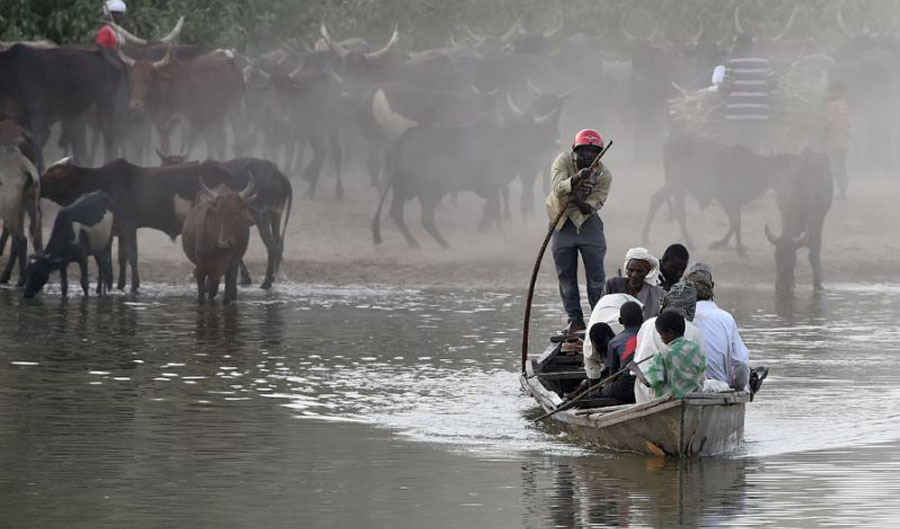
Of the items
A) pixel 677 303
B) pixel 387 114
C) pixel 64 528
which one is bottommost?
pixel 64 528

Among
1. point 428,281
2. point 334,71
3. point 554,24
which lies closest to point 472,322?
point 428,281

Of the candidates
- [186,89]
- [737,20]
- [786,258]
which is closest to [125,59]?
[186,89]

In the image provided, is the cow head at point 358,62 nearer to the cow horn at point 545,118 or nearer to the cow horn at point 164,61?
the cow horn at point 545,118

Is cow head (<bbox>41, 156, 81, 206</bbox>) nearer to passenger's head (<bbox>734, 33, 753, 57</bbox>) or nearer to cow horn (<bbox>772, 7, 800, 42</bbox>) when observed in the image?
passenger's head (<bbox>734, 33, 753, 57</bbox>)

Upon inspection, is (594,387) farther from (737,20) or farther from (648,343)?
(737,20)

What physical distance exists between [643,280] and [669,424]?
2.03 meters

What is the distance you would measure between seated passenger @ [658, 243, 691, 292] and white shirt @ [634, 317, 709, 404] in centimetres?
118

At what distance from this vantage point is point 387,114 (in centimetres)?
3638

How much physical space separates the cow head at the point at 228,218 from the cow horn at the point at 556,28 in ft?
69.9

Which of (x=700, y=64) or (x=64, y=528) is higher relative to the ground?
(x=700, y=64)

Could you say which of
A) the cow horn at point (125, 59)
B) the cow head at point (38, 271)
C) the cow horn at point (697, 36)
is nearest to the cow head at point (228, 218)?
the cow head at point (38, 271)

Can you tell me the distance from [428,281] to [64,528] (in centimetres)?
1755

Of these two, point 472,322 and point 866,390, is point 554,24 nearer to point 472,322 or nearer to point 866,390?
point 472,322

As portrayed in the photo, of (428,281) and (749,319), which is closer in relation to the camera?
(749,319)
